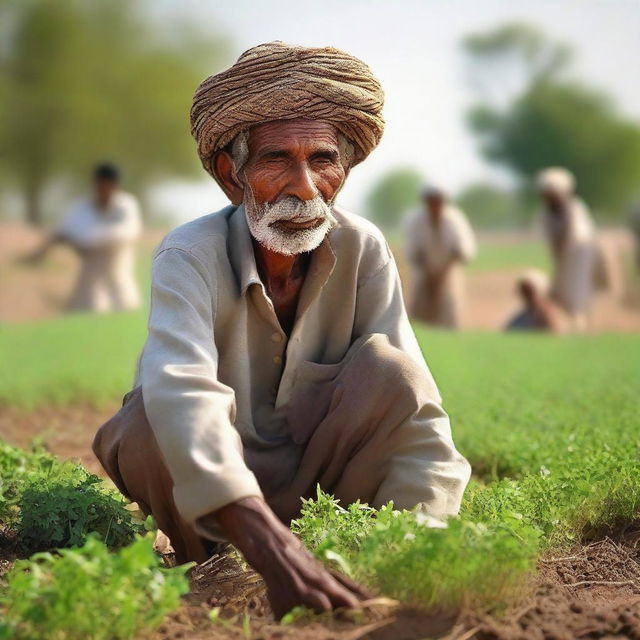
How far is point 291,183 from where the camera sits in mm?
4160

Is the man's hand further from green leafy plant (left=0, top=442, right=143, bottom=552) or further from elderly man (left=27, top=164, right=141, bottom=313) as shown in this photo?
elderly man (left=27, top=164, right=141, bottom=313)

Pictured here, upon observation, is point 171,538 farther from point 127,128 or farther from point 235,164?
point 127,128

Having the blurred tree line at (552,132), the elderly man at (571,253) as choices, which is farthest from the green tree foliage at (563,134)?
the elderly man at (571,253)

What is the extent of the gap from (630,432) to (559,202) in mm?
13871

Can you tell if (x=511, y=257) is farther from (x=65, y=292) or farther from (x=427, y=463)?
(x=427, y=463)

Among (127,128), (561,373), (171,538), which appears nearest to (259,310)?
(171,538)

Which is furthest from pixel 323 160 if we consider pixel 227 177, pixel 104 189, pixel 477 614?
pixel 104 189

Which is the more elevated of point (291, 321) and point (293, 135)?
point (293, 135)

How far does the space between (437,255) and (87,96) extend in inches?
1042

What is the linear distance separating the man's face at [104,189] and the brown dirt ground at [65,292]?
12877 mm

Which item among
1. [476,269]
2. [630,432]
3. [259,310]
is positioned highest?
[259,310]

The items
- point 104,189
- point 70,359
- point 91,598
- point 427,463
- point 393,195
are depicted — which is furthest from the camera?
point 393,195

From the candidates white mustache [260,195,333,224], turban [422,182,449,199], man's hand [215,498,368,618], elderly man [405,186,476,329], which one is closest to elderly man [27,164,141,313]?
elderly man [405,186,476,329]

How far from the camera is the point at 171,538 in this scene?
13.5 ft
